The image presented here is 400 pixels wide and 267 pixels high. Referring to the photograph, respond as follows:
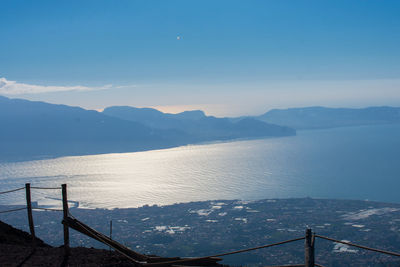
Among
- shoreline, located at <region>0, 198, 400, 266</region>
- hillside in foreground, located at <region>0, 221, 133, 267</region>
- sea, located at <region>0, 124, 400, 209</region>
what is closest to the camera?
hillside in foreground, located at <region>0, 221, 133, 267</region>

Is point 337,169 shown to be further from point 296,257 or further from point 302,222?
point 296,257

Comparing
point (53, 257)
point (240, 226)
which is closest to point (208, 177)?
point (240, 226)

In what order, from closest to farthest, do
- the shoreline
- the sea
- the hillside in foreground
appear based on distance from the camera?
the hillside in foreground → the shoreline → the sea

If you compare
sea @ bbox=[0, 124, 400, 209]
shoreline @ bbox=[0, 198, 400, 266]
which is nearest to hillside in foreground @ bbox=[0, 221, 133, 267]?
shoreline @ bbox=[0, 198, 400, 266]

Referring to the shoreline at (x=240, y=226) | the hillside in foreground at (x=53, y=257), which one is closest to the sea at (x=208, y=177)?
the shoreline at (x=240, y=226)

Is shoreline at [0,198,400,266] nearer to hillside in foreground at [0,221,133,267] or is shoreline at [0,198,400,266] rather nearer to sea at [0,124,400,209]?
sea at [0,124,400,209]

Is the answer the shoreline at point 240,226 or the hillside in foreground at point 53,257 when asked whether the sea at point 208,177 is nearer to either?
the shoreline at point 240,226

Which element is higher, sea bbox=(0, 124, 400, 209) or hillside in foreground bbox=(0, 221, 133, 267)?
hillside in foreground bbox=(0, 221, 133, 267)

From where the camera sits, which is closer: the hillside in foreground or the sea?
the hillside in foreground

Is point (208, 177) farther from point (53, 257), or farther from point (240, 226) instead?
point (53, 257)
